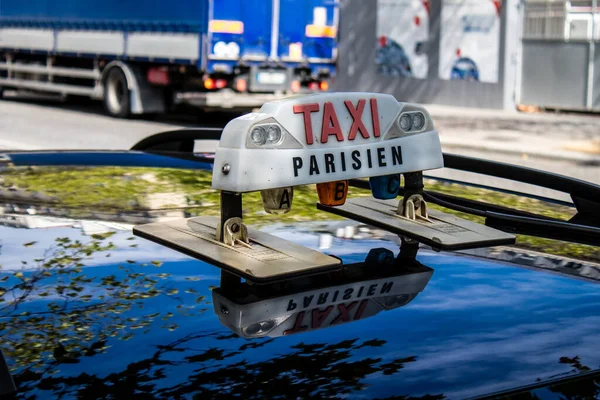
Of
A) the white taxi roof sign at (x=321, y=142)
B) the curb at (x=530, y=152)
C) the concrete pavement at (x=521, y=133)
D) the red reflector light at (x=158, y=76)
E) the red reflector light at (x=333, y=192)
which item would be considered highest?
the red reflector light at (x=158, y=76)

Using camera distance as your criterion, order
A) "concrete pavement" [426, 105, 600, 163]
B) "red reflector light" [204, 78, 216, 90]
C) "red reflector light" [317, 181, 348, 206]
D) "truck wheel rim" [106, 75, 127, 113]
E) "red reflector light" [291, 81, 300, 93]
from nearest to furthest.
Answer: "red reflector light" [317, 181, 348, 206] < "concrete pavement" [426, 105, 600, 163] < "red reflector light" [204, 78, 216, 90] < "red reflector light" [291, 81, 300, 93] < "truck wheel rim" [106, 75, 127, 113]

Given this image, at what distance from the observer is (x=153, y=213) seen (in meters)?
2.28

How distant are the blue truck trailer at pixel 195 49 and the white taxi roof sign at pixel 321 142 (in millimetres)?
15994

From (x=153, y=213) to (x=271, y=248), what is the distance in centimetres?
66

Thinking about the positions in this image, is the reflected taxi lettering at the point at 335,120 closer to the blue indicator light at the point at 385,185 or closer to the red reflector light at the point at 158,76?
the blue indicator light at the point at 385,185

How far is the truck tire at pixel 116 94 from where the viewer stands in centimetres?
1914

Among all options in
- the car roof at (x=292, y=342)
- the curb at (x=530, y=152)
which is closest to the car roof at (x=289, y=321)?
the car roof at (x=292, y=342)

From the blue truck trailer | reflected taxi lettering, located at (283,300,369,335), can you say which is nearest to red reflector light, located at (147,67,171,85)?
the blue truck trailer

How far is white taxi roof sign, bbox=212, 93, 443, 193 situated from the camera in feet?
5.06

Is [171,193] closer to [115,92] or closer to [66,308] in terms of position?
[66,308]

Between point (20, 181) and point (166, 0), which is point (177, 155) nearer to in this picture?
point (20, 181)

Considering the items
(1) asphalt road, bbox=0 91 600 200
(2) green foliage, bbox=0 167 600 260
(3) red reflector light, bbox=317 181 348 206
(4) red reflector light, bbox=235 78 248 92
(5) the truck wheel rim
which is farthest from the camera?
(5) the truck wheel rim

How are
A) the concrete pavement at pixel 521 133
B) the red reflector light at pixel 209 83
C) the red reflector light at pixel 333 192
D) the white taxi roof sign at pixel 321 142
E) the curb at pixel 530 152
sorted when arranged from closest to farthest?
the white taxi roof sign at pixel 321 142 < the red reflector light at pixel 333 192 < the curb at pixel 530 152 < the concrete pavement at pixel 521 133 < the red reflector light at pixel 209 83

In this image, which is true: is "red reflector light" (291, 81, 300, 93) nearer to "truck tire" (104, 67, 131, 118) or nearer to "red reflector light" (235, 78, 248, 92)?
"red reflector light" (235, 78, 248, 92)
